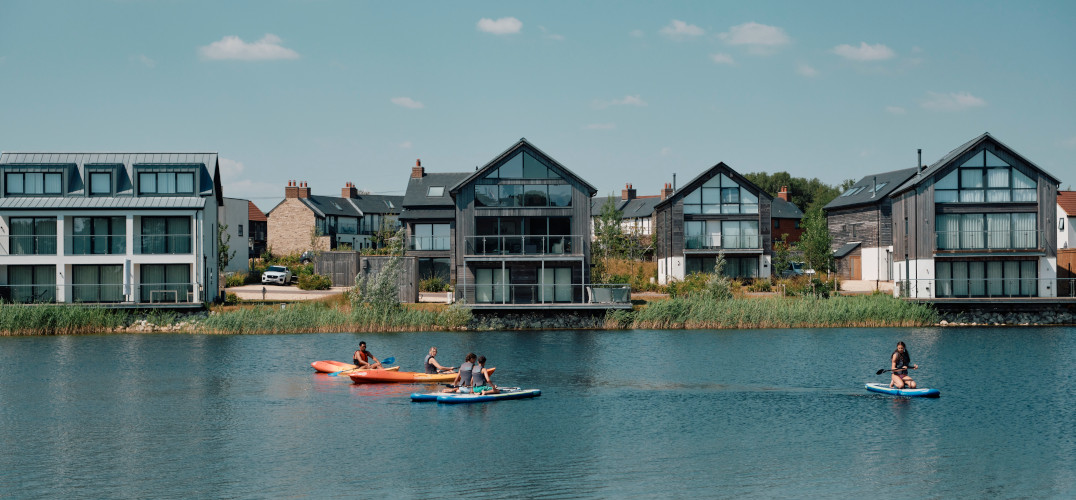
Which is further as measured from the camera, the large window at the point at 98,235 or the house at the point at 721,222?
the house at the point at 721,222

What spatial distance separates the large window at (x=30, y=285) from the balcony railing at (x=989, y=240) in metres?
50.0

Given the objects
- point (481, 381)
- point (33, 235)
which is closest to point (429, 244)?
point (33, 235)

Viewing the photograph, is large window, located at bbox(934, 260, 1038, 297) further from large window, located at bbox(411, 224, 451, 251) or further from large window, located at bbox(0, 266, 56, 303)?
large window, located at bbox(0, 266, 56, 303)

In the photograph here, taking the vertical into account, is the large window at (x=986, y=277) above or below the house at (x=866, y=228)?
below

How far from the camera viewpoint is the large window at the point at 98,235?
5372 centimetres

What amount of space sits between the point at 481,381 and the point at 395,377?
16.1ft

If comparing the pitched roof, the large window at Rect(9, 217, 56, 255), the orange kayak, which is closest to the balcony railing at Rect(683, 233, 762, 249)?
the pitched roof

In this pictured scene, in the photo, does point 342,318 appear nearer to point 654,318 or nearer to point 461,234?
point 461,234

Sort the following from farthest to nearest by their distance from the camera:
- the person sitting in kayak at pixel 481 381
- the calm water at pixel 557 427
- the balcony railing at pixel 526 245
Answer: the balcony railing at pixel 526 245
the person sitting in kayak at pixel 481 381
the calm water at pixel 557 427

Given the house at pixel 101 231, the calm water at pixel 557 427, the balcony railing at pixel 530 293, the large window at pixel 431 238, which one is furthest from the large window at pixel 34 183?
the large window at pixel 431 238

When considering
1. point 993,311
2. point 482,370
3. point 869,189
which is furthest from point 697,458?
point 869,189

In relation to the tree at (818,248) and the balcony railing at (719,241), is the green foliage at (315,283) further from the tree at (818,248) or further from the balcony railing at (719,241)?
the tree at (818,248)

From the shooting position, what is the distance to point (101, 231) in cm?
5419

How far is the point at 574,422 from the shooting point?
26.7m
